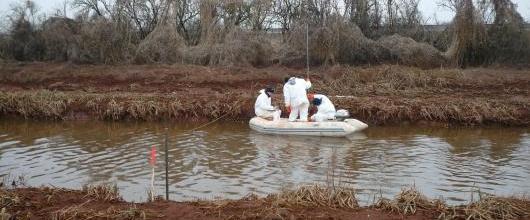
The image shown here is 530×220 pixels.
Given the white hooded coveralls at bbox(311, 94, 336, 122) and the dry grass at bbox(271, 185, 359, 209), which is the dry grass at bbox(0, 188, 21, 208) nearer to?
the dry grass at bbox(271, 185, 359, 209)

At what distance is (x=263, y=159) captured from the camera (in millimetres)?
12750

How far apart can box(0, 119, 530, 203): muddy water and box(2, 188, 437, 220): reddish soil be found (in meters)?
1.36

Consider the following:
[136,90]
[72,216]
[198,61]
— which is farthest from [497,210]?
[198,61]

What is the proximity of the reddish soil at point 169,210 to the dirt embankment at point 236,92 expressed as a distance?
403 inches

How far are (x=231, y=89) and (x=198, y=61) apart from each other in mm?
4751

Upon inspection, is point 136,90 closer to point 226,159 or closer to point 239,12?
point 239,12

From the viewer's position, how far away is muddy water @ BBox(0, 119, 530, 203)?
10.4 meters

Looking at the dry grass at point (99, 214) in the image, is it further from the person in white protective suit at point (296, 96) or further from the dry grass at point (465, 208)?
the person in white protective suit at point (296, 96)

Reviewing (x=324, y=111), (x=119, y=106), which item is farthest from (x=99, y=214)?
(x=119, y=106)

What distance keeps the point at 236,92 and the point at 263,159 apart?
8.27 metres

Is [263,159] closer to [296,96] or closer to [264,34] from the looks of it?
[296,96]

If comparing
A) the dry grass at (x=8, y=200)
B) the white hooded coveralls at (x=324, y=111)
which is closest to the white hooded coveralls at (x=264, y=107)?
the white hooded coveralls at (x=324, y=111)

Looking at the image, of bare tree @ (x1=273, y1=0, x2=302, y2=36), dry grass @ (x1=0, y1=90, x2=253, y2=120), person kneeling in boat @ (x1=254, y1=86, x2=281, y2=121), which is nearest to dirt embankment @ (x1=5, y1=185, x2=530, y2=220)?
person kneeling in boat @ (x1=254, y1=86, x2=281, y2=121)

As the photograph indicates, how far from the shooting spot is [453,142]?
1468cm
